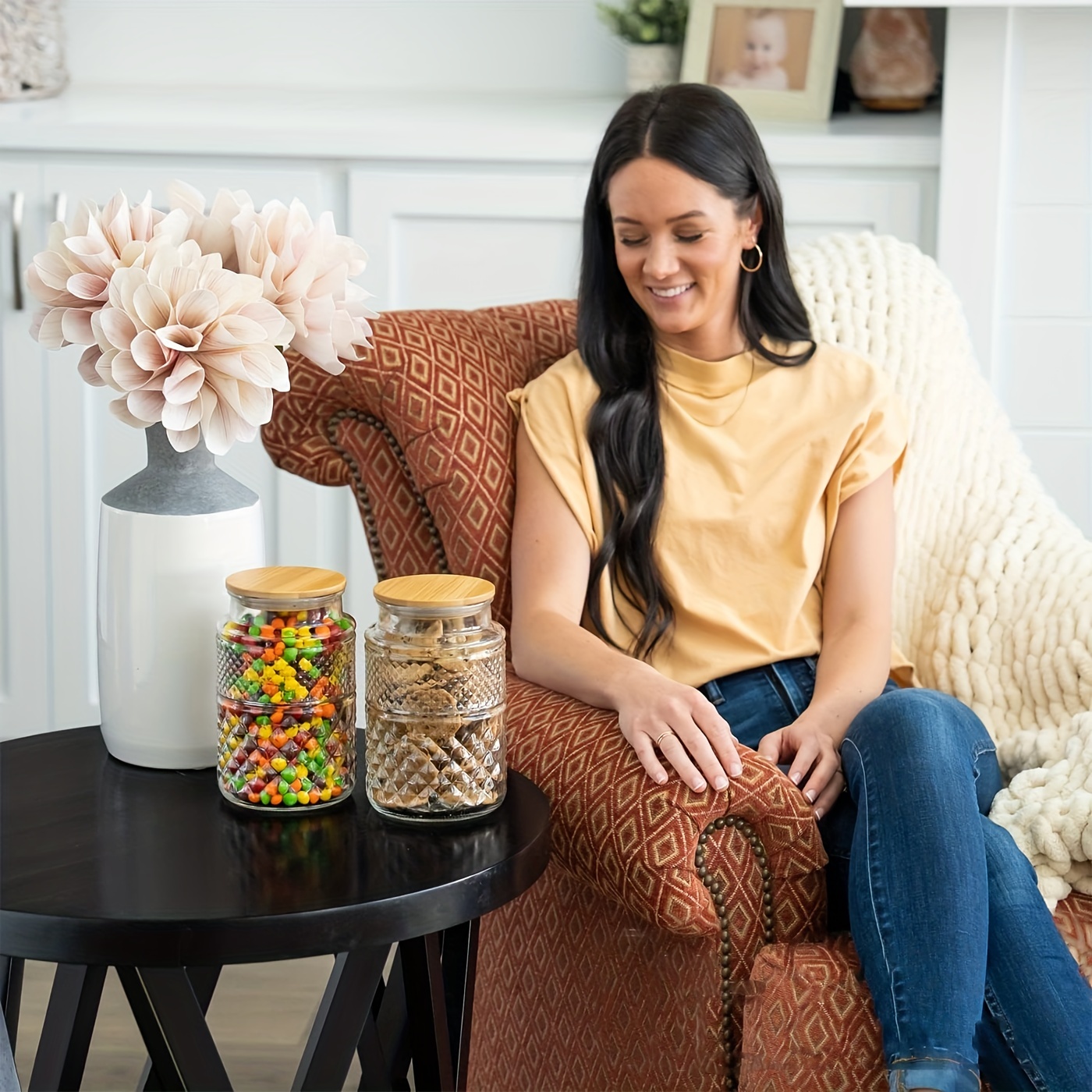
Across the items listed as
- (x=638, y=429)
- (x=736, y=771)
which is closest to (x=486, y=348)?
(x=638, y=429)

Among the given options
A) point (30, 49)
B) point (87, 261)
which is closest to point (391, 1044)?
point (87, 261)

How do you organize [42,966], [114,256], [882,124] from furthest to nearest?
[882,124] < [42,966] < [114,256]

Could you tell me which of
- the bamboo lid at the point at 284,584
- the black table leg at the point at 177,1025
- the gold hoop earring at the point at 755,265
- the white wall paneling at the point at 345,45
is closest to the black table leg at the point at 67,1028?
the black table leg at the point at 177,1025

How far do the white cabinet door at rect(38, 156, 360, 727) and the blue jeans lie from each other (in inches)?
57.5

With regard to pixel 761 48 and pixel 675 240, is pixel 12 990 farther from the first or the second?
pixel 761 48

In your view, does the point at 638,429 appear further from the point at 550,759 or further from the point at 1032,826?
the point at 1032,826

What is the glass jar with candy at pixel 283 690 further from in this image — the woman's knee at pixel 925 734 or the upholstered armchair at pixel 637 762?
the woman's knee at pixel 925 734

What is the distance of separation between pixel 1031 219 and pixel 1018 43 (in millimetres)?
280

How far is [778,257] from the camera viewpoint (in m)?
1.68

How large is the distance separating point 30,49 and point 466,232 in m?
0.90

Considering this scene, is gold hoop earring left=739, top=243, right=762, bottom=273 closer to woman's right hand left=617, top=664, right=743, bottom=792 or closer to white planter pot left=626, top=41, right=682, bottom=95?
woman's right hand left=617, top=664, right=743, bottom=792

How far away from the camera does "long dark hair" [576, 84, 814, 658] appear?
1.55m

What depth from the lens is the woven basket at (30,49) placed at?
2.63 m

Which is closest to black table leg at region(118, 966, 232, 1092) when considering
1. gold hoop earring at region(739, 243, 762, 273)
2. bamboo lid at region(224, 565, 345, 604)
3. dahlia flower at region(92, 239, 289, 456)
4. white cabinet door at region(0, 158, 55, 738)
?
bamboo lid at region(224, 565, 345, 604)
